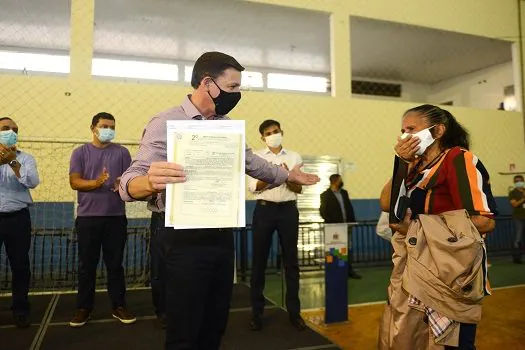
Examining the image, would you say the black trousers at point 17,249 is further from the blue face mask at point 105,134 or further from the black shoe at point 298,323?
the black shoe at point 298,323

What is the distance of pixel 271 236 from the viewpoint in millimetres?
3502

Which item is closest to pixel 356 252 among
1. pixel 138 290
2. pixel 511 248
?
pixel 511 248

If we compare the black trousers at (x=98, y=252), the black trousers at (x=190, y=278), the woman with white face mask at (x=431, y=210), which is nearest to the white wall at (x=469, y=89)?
the black trousers at (x=98, y=252)

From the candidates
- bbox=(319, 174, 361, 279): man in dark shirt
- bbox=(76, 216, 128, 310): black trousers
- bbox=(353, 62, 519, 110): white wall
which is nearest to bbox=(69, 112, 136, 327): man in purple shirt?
bbox=(76, 216, 128, 310): black trousers

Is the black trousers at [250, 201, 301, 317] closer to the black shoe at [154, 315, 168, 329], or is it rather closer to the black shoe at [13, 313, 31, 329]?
the black shoe at [154, 315, 168, 329]

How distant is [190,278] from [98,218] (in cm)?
237

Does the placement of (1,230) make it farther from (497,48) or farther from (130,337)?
(497,48)

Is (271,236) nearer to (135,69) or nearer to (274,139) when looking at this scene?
(274,139)

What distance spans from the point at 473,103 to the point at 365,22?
5419 mm

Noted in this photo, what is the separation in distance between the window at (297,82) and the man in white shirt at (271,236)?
7645mm

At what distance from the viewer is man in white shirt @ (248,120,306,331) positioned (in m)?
3.42

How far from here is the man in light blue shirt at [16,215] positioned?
3365 mm

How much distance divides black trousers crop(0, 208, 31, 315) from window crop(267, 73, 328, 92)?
8273 millimetres

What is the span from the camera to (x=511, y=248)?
326 inches
